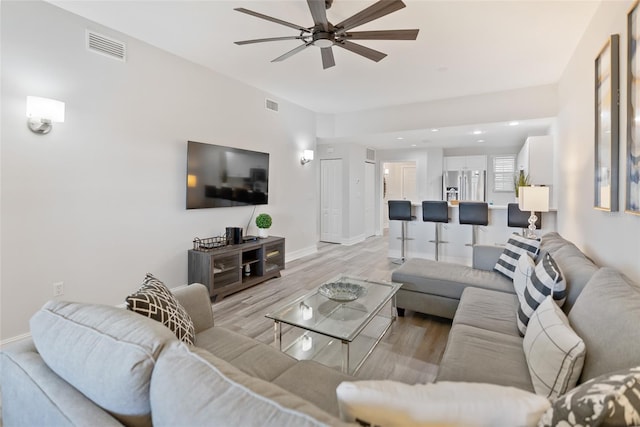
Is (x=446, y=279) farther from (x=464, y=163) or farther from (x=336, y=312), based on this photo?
(x=464, y=163)

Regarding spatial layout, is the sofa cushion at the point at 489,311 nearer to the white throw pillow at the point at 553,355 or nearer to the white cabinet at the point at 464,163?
the white throw pillow at the point at 553,355

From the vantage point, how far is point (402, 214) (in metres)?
5.36

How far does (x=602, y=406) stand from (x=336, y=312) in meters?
1.73

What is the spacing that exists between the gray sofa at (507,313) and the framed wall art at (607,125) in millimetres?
466

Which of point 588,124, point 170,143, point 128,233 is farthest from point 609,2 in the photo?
point 128,233

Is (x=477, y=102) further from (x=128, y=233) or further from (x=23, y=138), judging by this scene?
(x=23, y=138)

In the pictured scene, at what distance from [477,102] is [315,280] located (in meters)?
3.87

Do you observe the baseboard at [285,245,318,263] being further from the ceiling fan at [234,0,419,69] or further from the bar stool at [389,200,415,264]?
A: the ceiling fan at [234,0,419,69]

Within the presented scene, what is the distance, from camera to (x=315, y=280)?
427 cm

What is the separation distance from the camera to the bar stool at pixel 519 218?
4.52 metres

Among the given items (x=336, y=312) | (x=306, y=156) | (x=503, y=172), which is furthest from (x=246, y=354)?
(x=503, y=172)

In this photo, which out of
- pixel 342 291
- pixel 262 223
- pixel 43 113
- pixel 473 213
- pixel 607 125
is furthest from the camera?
pixel 473 213

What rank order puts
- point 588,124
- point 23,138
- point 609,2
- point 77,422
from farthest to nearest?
point 588,124 < point 23,138 < point 609,2 < point 77,422

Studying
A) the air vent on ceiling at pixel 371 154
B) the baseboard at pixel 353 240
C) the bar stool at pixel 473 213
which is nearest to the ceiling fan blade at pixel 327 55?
the bar stool at pixel 473 213
